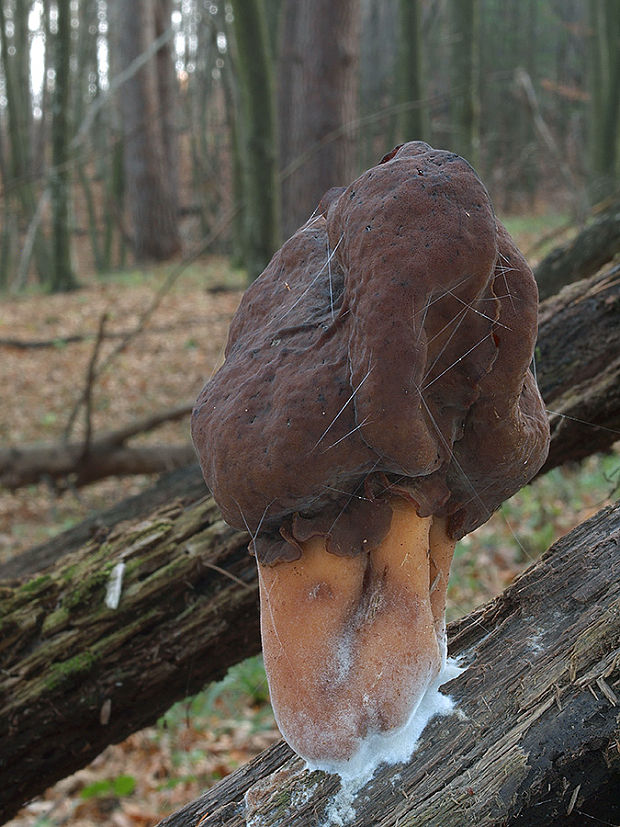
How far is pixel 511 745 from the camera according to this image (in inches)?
65.0

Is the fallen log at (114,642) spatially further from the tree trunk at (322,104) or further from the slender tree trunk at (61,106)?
the slender tree trunk at (61,106)

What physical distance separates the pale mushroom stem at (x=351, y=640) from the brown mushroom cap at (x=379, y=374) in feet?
0.23

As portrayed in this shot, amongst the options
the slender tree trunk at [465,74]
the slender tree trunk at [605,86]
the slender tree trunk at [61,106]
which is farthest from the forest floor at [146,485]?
the slender tree trunk at [465,74]

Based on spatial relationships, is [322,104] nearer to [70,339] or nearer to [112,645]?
[70,339]

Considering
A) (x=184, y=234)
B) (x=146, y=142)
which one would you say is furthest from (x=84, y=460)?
(x=184, y=234)

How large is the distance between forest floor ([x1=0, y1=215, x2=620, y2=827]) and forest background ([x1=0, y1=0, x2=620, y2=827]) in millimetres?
21

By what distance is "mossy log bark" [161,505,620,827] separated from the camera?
1594 mm

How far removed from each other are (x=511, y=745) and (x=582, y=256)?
2589 millimetres

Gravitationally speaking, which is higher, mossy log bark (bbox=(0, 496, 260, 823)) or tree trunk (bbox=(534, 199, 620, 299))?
tree trunk (bbox=(534, 199, 620, 299))

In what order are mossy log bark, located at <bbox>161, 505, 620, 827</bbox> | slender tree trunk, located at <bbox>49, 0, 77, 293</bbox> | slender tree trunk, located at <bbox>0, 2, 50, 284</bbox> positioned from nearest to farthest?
Answer: mossy log bark, located at <bbox>161, 505, 620, 827</bbox>
slender tree trunk, located at <bbox>49, 0, 77, 293</bbox>
slender tree trunk, located at <bbox>0, 2, 50, 284</bbox>

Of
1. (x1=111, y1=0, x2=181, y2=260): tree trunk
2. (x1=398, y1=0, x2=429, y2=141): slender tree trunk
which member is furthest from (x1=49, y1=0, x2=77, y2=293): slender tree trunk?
(x1=398, y1=0, x2=429, y2=141): slender tree trunk

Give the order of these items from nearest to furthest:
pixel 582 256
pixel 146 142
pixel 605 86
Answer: pixel 582 256
pixel 605 86
pixel 146 142

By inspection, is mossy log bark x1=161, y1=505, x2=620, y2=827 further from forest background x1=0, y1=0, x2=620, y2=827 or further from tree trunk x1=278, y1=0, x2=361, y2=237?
tree trunk x1=278, y1=0, x2=361, y2=237

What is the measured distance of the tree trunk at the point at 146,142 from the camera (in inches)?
717
